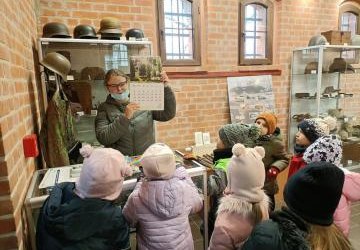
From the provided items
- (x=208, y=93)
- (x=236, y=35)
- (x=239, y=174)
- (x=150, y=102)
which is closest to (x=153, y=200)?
(x=239, y=174)

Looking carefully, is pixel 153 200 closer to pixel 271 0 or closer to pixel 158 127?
pixel 158 127

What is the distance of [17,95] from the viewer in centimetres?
149

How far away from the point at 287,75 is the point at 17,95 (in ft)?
Result: 12.2

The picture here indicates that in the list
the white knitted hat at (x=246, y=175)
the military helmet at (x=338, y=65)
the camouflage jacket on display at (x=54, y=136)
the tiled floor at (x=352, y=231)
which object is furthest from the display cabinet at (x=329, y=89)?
the camouflage jacket on display at (x=54, y=136)

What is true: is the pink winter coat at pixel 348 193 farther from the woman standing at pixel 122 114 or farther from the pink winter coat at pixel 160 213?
the woman standing at pixel 122 114

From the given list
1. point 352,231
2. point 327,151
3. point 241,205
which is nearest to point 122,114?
point 241,205

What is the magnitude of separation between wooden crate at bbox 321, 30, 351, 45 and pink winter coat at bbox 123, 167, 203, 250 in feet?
11.8

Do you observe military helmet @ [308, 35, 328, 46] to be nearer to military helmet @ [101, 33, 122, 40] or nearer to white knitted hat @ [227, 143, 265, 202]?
military helmet @ [101, 33, 122, 40]

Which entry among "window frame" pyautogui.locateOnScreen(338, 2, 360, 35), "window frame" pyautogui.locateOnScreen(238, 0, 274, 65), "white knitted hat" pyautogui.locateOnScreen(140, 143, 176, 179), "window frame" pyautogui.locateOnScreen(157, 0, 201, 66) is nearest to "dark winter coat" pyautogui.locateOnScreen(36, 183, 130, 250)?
"white knitted hat" pyautogui.locateOnScreen(140, 143, 176, 179)

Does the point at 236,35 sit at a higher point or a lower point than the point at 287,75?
higher

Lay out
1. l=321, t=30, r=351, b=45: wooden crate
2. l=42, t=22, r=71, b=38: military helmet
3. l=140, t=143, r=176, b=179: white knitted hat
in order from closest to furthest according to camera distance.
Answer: l=140, t=143, r=176, b=179: white knitted hat, l=42, t=22, r=71, b=38: military helmet, l=321, t=30, r=351, b=45: wooden crate

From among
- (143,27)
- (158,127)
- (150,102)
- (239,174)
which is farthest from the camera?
(158,127)

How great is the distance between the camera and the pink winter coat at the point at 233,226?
1.36 metres

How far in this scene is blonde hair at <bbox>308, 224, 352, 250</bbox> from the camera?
104cm
